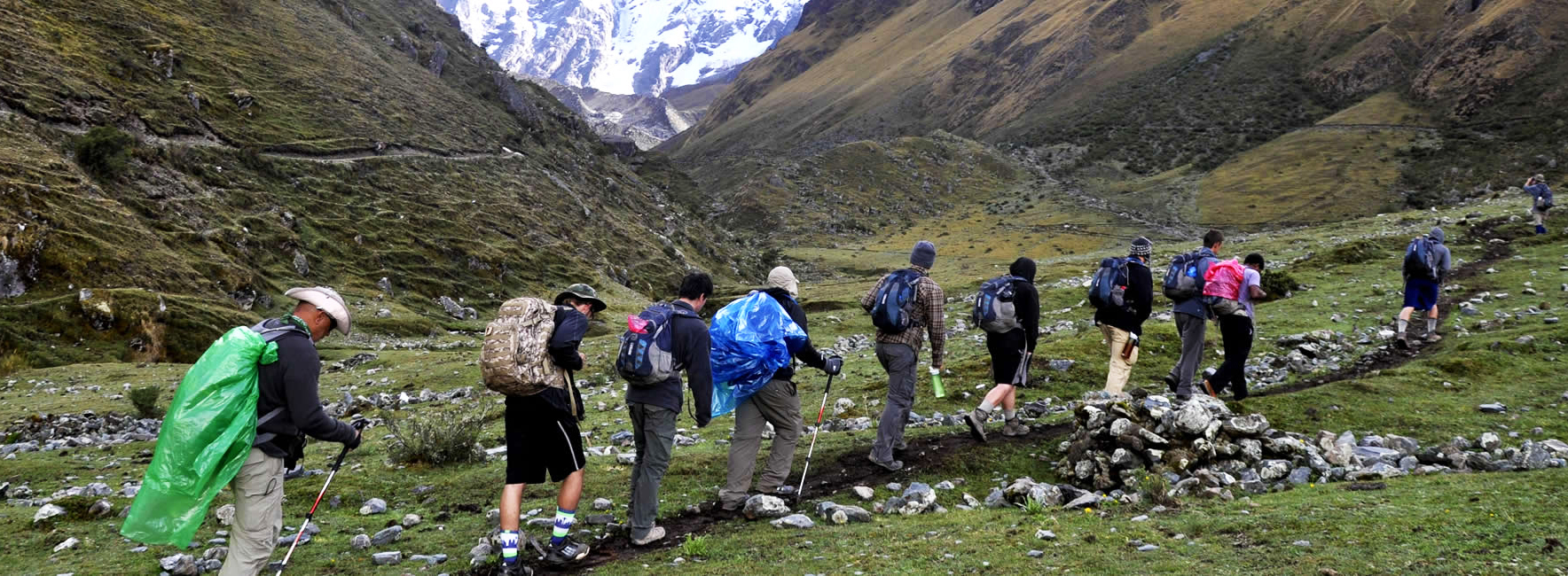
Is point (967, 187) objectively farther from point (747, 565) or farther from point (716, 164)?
point (747, 565)

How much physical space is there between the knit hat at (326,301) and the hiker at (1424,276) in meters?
20.4

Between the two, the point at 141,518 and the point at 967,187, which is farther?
the point at 967,187

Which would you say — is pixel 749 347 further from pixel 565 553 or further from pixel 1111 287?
pixel 1111 287

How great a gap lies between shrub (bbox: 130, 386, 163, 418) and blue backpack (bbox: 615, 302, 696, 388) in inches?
602

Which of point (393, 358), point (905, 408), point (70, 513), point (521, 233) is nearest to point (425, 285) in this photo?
point (521, 233)

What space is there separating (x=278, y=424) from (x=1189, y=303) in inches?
509

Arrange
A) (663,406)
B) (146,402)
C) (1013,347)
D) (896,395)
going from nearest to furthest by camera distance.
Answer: (663,406)
(896,395)
(1013,347)
(146,402)

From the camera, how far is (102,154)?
1490 inches

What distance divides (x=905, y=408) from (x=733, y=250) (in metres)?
72.2

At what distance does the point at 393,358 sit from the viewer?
27703mm

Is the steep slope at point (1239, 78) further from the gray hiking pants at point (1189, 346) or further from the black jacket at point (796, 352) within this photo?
the black jacket at point (796, 352)

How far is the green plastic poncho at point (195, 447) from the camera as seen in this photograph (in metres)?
6.06

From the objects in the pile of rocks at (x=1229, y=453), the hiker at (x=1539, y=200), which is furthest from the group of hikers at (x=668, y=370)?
the hiker at (x=1539, y=200)

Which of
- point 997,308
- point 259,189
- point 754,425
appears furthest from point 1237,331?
point 259,189
